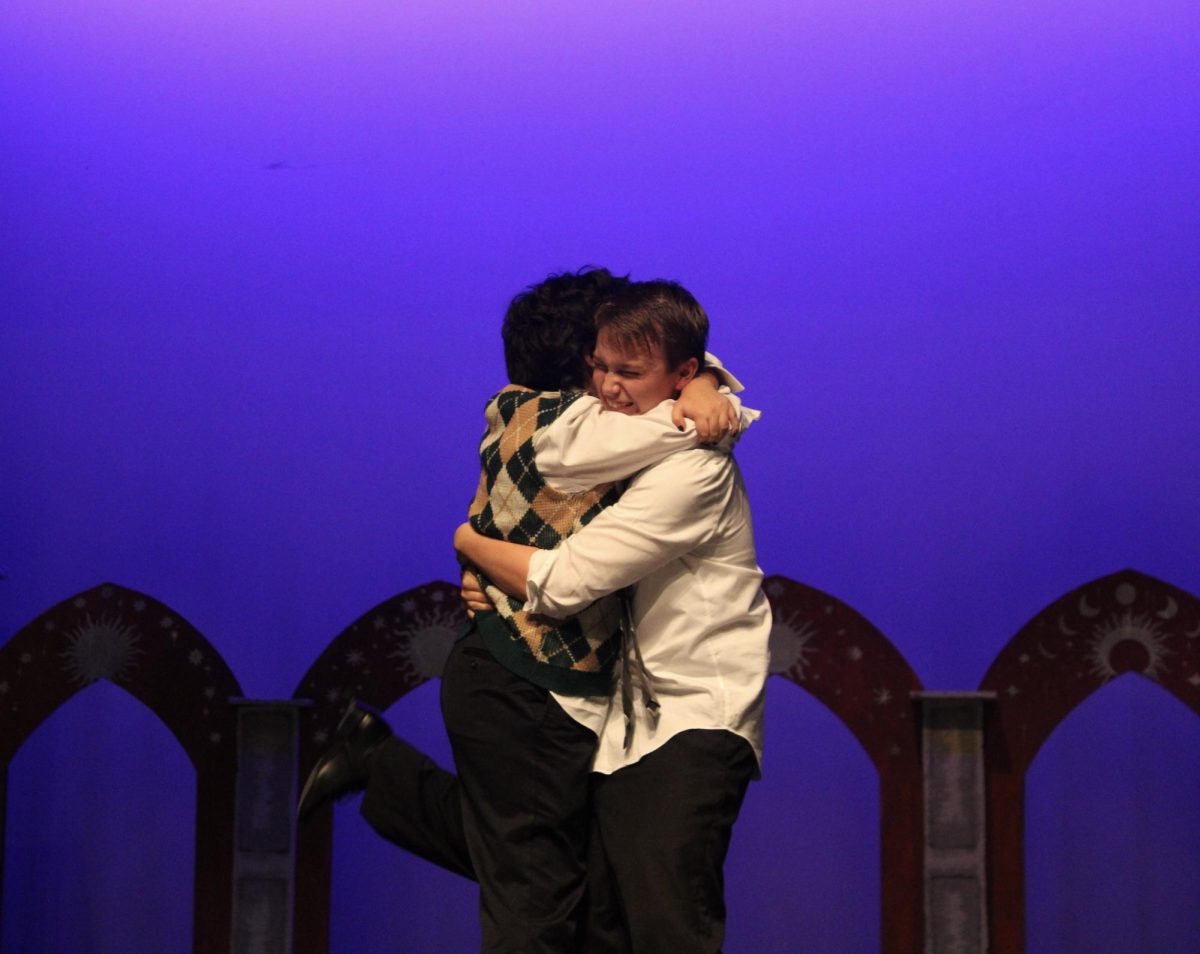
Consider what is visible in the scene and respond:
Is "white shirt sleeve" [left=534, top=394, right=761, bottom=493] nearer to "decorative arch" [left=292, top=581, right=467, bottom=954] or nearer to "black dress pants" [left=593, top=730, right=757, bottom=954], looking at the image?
"black dress pants" [left=593, top=730, right=757, bottom=954]

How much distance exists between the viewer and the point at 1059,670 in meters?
3.56

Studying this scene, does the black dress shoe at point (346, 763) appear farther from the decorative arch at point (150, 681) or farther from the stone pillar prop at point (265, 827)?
the decorative arch at point (150, 681)

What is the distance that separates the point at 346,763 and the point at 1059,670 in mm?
1789

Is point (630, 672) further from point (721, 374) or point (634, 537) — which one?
point (721, 374)

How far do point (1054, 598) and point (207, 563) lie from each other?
2155 millimetres

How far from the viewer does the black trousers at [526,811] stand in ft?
7.38

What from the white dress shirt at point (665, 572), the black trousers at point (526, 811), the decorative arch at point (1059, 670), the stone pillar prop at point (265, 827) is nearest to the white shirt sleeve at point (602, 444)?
the white dress shirt at point (665, 572)

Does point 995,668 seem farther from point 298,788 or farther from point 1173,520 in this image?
point 298,788

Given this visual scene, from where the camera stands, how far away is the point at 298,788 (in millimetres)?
3771

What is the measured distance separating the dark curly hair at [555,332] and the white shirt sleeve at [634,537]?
28cm

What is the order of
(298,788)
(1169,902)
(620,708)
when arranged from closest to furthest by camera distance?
(620,708) < (1169,902) < (298,788)

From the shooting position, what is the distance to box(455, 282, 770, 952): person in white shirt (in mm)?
2199

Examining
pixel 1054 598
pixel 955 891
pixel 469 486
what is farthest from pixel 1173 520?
pixel 469 486

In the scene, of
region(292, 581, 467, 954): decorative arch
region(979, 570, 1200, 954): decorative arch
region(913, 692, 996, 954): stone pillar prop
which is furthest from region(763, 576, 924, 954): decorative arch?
region(292, 581, 467, 954): decorative arch
